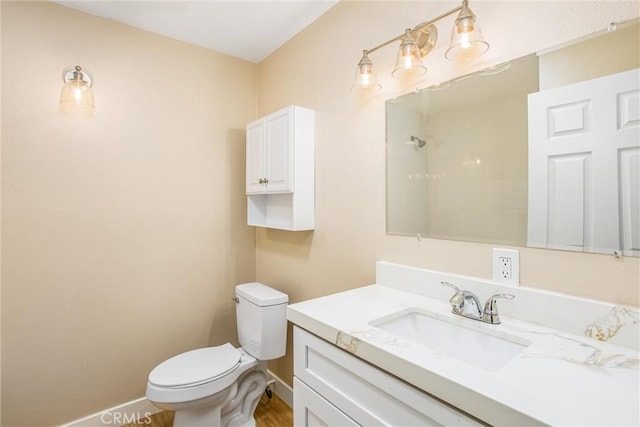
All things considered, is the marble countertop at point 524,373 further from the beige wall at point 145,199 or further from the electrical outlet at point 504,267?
the beige wall at point 145,199

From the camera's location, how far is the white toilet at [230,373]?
1.49 metres

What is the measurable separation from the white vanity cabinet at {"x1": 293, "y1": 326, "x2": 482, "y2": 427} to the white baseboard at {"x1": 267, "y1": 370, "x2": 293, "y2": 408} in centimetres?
102

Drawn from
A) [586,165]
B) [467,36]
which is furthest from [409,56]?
[586,165]

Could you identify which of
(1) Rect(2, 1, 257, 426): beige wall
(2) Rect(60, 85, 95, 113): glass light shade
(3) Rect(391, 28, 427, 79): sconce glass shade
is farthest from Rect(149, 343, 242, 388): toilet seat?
(3) Rect(391, 28, 427, 79): sconce glass shade

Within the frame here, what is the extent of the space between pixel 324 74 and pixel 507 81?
1.01 meters

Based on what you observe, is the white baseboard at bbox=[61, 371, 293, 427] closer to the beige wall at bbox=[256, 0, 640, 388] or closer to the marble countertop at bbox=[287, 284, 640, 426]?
the beige wall at bbox=[256, 0, 640, 388]

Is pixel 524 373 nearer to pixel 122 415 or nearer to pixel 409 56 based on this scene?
pixel 409 56

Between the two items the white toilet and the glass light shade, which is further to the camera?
the glass light shade

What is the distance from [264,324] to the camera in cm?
180

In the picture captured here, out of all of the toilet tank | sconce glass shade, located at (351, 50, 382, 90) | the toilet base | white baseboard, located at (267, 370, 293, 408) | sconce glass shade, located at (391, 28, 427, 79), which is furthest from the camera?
white baseboard, located at (267, 370, 293, 408)

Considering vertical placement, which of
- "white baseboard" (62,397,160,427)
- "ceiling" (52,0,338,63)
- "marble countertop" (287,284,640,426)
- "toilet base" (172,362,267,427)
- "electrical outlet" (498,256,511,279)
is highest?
"ceiling" (52,0,338,63)

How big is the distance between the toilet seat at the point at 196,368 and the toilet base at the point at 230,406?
0.10m

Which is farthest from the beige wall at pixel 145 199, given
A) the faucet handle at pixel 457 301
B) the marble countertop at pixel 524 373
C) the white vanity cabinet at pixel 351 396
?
the white vanity cabinet at pixel 351 396

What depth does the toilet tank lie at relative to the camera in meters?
1.80
